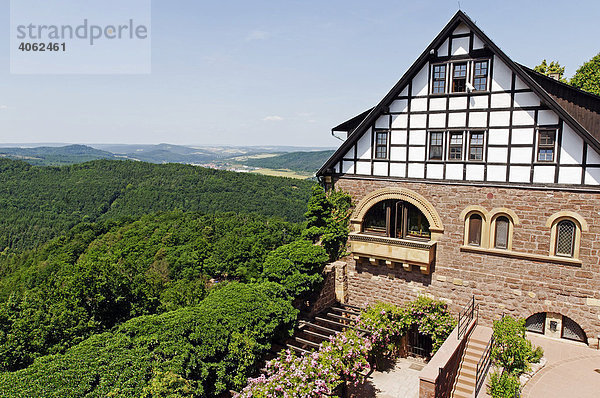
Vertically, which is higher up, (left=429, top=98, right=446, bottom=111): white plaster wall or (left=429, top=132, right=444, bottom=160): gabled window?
(left=429, top=98, right=446, bottom=111): white plaster wall

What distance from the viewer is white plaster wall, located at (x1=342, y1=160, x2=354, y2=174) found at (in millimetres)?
16078

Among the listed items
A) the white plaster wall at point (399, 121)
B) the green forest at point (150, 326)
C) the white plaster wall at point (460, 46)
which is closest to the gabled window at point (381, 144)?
the white plaster wall at point (399, 121)

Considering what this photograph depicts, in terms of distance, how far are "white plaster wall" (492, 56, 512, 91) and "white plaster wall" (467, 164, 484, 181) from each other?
246cm

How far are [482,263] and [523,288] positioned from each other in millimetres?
1396

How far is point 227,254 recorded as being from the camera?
56.3m

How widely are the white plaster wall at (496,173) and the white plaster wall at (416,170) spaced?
215cm

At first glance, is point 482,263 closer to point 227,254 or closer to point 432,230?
point 432,230

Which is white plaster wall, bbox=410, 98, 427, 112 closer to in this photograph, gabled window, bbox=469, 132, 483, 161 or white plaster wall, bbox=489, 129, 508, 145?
gabled window, bbox=469, 132, 483, 161

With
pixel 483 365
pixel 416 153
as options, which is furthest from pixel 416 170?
pixel 483 365

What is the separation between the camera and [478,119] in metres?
13.4

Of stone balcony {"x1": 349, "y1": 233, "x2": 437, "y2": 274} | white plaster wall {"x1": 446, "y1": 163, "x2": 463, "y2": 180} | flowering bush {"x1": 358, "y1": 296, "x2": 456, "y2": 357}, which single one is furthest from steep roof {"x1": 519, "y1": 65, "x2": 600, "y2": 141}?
flowering bush {"x1": 358, "y1": 296, "x2": 456, "y2": 357}

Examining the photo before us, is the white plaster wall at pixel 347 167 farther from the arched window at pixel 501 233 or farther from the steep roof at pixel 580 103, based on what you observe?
the steep roof at pixel 580 103

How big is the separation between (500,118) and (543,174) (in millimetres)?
2121

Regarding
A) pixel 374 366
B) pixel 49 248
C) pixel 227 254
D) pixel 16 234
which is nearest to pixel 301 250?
pixel 374 366
